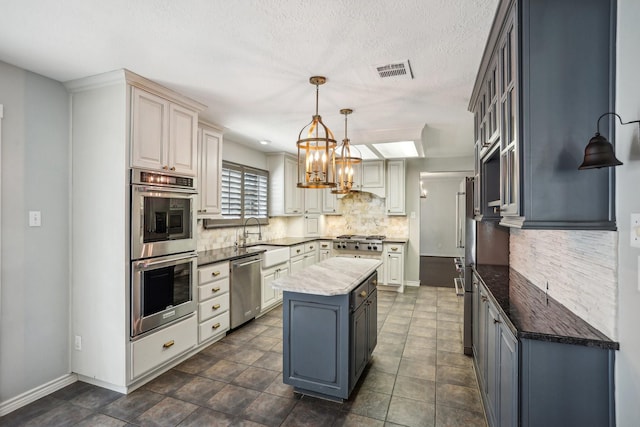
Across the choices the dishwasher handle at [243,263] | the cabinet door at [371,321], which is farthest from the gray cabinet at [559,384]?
the dishwasher handle at [243,263]

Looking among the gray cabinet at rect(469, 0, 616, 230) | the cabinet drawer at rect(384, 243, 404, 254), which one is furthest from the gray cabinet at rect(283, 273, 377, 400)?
the cabinet drawer at rect(384, 243, 404, 254)

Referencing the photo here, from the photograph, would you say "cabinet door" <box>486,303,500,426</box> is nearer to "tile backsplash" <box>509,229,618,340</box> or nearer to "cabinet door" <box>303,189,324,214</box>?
"tile backsplash" <box>509,229,618,340</box>

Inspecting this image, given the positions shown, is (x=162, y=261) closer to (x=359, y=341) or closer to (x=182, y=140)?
(x=182, y=140)

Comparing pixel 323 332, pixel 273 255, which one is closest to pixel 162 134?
pixel 323 332

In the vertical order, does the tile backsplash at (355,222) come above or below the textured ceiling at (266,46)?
below

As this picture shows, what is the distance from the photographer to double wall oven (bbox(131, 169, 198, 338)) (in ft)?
8.41

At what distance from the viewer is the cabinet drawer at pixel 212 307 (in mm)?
3287

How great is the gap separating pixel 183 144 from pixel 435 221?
704cm

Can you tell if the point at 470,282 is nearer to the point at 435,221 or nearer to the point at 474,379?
the point at 474,379

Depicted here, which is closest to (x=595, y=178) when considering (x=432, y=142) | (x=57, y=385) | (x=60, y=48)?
(x=60, y=48)

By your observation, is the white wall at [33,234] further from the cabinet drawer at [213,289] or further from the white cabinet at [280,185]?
the white cabinet at [280,185]

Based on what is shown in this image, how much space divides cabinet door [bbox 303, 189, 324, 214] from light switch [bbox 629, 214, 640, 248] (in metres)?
5.10

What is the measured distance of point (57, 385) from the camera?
8.52ft

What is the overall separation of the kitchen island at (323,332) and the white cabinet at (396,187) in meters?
3.55
